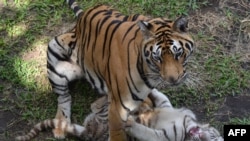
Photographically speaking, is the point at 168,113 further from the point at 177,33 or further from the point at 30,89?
the point at 30,89

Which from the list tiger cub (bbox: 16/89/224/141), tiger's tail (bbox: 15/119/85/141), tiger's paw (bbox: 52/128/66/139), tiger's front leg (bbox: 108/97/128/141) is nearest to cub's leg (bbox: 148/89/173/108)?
tiger cub (bbox: 16/89/224/141)

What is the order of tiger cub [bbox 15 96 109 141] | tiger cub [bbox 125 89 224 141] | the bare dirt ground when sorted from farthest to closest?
the bare dirt ground
tiger cub [bbox 15 96 109 141]
tiger cub [bbox 125 89 224 141]

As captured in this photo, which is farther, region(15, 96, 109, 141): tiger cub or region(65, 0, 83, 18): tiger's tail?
region(65, 0, 83, 18): tiger's tail

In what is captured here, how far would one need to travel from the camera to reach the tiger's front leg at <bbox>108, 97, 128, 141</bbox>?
4441mm

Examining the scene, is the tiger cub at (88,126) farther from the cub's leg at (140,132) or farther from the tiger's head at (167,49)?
the tiger's head at (167,49)

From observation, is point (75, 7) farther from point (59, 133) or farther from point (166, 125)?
point (166, 125)

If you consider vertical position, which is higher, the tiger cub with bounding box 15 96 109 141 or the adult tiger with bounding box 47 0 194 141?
the adult tiger with bounding box 47 0 194 141

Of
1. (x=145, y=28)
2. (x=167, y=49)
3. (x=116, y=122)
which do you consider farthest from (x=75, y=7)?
(x=167, y=49)

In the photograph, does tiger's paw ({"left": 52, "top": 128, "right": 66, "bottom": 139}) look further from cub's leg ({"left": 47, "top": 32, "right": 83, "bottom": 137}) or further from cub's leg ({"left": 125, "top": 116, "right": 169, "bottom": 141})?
cub's leg ({"left": 125, "top": 116, "right": 169, "bottom": 141})

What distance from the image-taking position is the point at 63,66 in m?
5.09

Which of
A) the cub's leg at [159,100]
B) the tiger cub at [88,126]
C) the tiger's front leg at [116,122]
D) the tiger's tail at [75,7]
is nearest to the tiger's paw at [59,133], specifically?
the tiger cub at [88,126]

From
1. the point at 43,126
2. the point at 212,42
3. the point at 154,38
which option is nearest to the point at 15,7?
the point at 43,126

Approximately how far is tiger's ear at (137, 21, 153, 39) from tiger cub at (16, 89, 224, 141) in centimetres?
78

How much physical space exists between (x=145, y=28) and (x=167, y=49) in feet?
0.68
